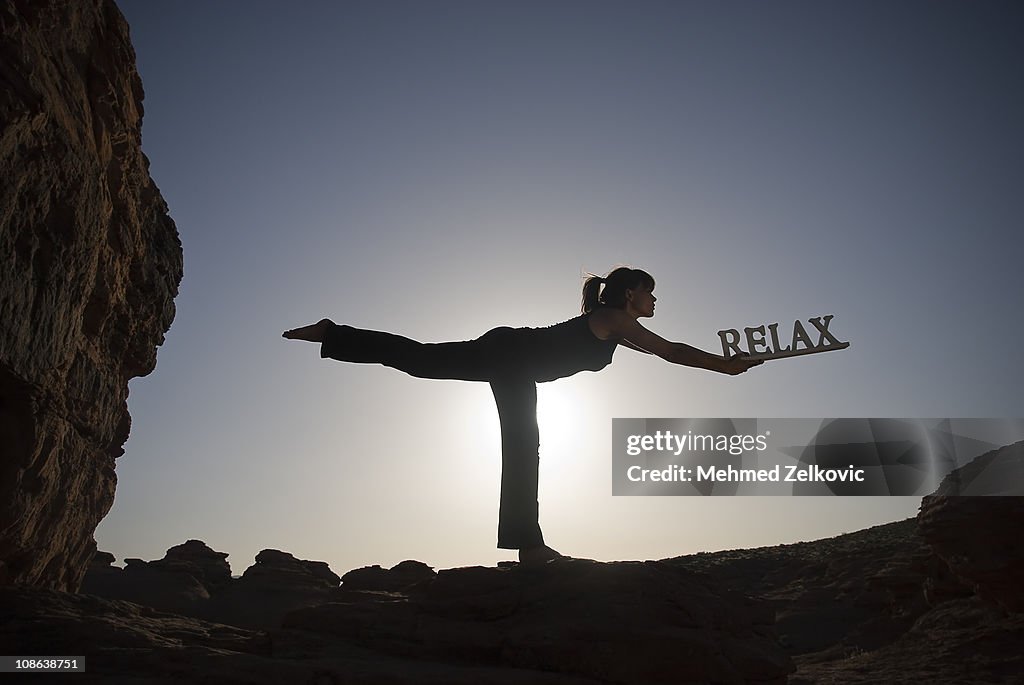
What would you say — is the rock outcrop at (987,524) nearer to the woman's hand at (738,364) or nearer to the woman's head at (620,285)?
the woman's hand at (738,364)

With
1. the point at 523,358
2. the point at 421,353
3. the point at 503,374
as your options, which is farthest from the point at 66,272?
the point at 523,358

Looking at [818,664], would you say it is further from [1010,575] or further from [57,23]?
[57,23]

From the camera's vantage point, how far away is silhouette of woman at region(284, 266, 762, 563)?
5641 millimetres

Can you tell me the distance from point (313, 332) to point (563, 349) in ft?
6.99

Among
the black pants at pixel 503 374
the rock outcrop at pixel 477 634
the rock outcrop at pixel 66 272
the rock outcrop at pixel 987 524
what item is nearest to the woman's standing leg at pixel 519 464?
the black pants at pixel 503 374

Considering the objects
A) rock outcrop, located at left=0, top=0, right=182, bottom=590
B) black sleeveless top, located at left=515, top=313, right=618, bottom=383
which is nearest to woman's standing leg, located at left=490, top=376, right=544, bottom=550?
black sleeveless top, located at left=515, top=313, right=618, bottom=383

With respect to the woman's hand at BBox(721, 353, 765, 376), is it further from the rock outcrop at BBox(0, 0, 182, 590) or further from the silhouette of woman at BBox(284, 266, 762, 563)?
the rock outcrop at BBox(0, 0, 182, 590)

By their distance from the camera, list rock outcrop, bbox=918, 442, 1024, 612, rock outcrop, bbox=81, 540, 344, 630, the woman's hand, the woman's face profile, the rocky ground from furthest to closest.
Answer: rock outcrop, bbox=81, 540, 344, 630 < rock outcrop, bbox=918, 442, 1024, 612 < the woman's face profile < the woman's hand < the rocky ground

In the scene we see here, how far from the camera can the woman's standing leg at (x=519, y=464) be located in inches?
221

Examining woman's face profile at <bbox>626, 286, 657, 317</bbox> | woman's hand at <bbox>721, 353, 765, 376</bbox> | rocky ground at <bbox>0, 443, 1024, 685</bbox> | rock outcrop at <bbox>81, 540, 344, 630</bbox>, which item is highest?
woman's face profile at <bbox>626, 286, 657, 317</bbox>

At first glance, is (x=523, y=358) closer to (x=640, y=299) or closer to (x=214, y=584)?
(x=640, y=299)

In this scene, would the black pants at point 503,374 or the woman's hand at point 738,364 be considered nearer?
the black pants at point 503,374

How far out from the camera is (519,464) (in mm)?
5645

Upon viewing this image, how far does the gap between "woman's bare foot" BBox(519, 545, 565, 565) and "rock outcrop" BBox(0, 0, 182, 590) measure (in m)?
4.36
